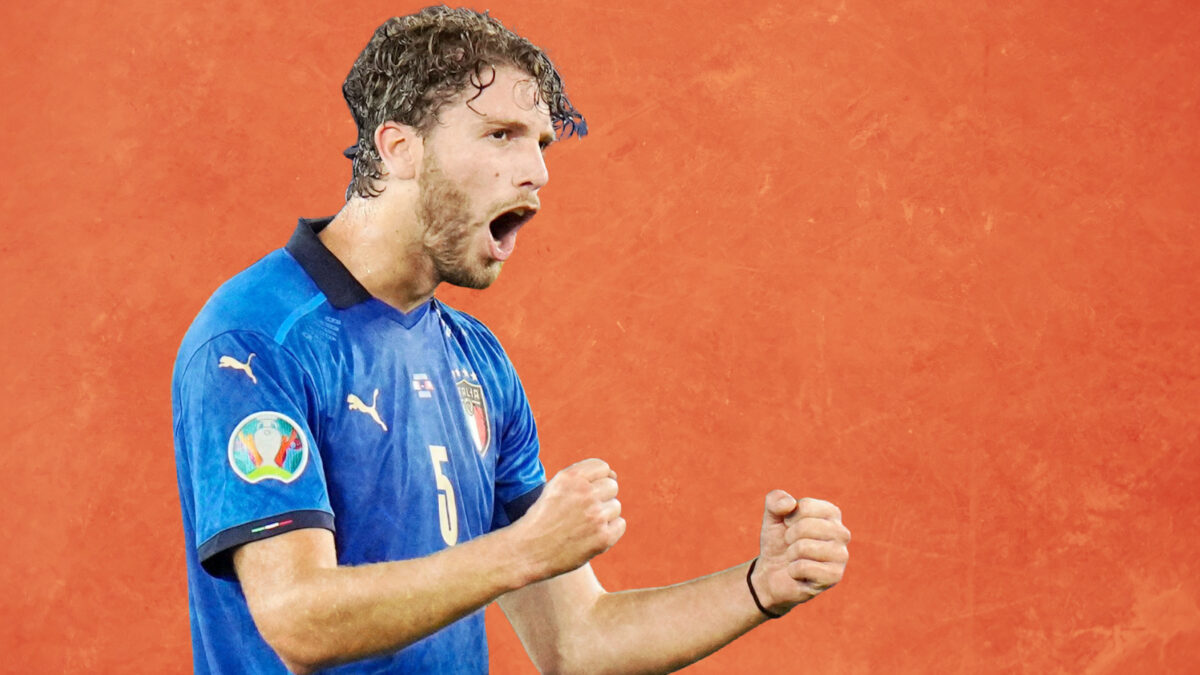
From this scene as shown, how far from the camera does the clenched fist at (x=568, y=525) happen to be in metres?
1.04

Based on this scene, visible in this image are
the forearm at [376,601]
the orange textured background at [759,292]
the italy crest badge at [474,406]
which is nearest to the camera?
the forearm at [376,601]

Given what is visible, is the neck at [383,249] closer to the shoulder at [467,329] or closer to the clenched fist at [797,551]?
the shoulder at [467,329]

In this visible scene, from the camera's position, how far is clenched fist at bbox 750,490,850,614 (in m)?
1.28

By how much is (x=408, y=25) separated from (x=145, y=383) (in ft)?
5.45

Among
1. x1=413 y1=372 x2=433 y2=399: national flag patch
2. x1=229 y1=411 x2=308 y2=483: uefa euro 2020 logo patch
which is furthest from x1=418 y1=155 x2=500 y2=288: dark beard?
x1=229 y1=411 x2=308 y2=483: uefa euro 2020 logo patch

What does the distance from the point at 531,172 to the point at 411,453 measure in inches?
13.2

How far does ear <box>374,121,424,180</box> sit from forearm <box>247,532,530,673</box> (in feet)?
1.51

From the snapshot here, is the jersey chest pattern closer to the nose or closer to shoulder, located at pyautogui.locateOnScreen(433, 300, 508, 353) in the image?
shoulder, located at pyautogui.locateOnScreen(433, 300, 508, 353)

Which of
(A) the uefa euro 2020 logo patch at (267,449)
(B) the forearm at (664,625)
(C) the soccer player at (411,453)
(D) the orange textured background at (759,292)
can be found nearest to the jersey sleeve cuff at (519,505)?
(C) the soccer player at (411,453)

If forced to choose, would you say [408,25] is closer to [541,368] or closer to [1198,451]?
[541,368]

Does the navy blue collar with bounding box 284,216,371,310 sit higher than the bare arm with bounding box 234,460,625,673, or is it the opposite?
the navy blue collar with bounding box 284,216,371,310

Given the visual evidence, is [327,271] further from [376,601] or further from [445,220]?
[376,601]

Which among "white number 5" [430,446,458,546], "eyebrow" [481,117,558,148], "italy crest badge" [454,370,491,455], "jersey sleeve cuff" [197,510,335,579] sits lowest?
"jersey sleeve cuff" [197,510,335,579]

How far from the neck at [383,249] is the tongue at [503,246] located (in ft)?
0.24
